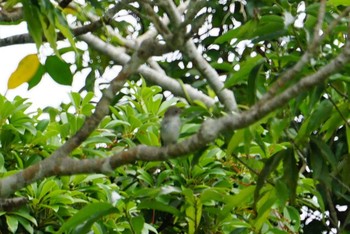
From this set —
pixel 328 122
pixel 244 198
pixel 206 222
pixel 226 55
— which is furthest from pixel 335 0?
pixel 226 55

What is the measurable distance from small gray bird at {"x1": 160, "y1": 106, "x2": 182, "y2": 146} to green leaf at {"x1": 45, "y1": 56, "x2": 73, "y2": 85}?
0.28 m

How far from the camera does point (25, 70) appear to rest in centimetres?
216

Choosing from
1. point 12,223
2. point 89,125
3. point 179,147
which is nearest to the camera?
point 179,147

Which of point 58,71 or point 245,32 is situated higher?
point 245,32

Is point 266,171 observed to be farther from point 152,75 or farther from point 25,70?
point 25,70

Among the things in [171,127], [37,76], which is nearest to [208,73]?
[171,127]

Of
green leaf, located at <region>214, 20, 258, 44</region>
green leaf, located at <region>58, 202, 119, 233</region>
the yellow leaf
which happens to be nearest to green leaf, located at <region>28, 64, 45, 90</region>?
the yellow leaf

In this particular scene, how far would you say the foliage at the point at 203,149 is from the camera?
211 cm

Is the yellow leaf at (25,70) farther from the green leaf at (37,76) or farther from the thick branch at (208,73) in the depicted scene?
the thick branch at (208,73)

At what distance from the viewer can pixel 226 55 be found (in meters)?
4.20

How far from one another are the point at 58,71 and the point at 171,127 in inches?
14.6

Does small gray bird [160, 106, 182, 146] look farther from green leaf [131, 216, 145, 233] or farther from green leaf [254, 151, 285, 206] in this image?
green leaf [131, 216, 145, 233]

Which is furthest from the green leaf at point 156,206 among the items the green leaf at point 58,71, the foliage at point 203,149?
the green leaf at point 58,71

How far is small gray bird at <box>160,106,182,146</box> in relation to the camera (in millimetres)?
1969
